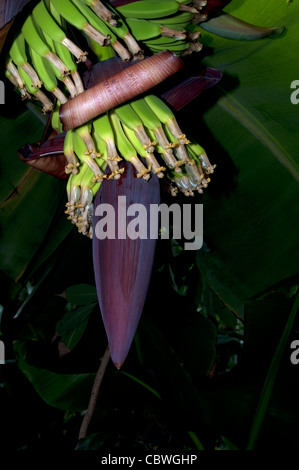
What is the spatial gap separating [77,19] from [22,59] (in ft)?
0.22

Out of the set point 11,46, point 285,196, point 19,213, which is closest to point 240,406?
point 285,196

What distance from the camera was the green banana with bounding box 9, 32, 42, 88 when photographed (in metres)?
0.38

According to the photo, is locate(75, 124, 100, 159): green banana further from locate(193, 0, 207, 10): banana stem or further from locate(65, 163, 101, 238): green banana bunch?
locate(193, 0, 207, 10): banana stem

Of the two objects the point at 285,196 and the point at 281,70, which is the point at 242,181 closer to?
the point at 285,196

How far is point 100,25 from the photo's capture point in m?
0.37

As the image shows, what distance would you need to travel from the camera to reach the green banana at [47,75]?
39cm

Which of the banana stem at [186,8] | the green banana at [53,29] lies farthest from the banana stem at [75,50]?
the banana stem at [186,8]

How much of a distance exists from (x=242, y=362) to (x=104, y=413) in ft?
1.51

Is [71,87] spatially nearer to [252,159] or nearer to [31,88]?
[31,88]

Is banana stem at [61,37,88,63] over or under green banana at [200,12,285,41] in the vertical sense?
over

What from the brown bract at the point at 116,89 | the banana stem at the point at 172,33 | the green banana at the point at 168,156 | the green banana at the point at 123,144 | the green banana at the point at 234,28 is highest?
the banana stem at the point at 172,33

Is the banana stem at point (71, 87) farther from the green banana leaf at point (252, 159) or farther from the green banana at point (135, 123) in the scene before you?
the green banana leaf at point (252, 159)

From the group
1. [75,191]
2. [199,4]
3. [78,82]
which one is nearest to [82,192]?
[75,191]

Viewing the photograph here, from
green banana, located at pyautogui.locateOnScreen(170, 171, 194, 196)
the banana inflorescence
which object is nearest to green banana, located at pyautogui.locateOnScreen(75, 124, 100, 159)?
the banana inflorescence
